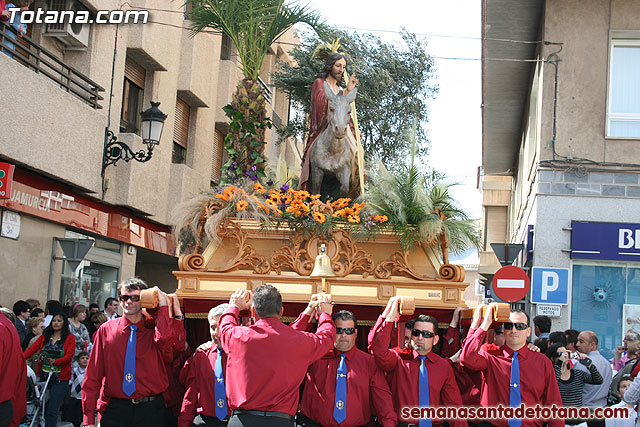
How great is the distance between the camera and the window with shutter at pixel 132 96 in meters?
17.8

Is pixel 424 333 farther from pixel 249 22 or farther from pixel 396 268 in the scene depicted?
pixel 249 22

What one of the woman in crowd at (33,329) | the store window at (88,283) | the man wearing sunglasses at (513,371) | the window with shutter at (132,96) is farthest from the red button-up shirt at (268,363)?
the window with shutter at (132,96)

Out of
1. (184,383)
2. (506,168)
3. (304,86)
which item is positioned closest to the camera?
(184,383)

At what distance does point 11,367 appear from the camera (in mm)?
6281

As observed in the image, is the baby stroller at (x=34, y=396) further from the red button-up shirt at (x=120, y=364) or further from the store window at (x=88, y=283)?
the store window at (x=88, y=283)

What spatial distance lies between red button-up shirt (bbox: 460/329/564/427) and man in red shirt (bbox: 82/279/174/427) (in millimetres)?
2306

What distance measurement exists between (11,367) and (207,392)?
1484 mm

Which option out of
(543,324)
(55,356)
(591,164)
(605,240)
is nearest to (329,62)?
(543,324)

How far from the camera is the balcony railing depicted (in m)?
12.5

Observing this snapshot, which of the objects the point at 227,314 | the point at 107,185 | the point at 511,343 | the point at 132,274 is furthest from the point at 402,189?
the point at 132,274

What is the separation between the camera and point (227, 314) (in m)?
5.68

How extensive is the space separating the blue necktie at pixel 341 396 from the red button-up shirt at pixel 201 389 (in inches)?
33.8

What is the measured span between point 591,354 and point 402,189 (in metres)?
2.79

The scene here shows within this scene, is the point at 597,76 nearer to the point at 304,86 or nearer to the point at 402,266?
the point at 402,266
